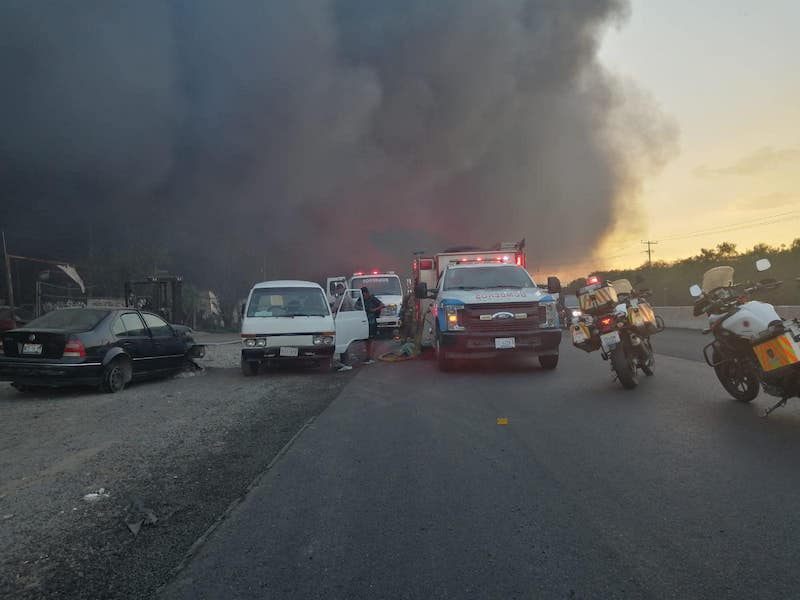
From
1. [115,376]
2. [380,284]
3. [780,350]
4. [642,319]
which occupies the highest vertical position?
[380,284]

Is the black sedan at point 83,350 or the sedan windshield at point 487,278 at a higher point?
the sedan windshield at point 487,278

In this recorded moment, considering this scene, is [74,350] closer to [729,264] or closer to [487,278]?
[487,278]

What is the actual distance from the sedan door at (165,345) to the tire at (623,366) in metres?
7.01

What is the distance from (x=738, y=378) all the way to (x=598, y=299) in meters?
2.12

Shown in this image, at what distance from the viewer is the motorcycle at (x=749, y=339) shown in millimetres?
5102

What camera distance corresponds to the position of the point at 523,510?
11.2 feet

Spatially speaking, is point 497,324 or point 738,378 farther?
point 497,324

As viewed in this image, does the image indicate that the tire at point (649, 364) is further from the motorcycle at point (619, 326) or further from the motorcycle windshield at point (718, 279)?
the motorcycle windshield at point (718, 279)

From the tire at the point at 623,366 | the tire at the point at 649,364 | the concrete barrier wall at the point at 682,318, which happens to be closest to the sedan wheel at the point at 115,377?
the tire at the point at 623,366

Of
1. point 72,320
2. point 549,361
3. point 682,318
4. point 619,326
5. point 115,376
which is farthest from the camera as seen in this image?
point 682,318

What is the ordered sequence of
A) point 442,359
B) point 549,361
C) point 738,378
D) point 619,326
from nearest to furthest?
point 738,378 < point 619,326 < point 549,361 < point 442,359

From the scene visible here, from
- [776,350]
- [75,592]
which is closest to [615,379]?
[776,350]

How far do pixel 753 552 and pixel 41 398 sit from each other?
8540 millimetres

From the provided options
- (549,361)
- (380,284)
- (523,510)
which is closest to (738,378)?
(549,361)
